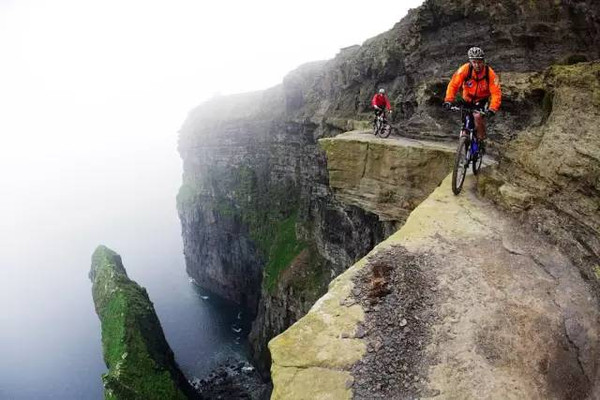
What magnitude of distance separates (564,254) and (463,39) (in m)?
19.7

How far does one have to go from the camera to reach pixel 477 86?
13.5 m

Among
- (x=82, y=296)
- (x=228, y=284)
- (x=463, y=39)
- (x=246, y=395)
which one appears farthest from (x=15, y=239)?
(x=463, y=39)

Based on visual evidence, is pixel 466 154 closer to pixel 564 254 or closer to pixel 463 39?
pixel 564 254

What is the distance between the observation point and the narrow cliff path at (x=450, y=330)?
741 centimetres

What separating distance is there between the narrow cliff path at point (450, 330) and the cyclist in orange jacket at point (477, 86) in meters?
4.68

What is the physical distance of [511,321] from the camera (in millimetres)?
8398

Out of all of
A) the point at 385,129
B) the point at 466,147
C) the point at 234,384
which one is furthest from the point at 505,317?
the point at 234,384

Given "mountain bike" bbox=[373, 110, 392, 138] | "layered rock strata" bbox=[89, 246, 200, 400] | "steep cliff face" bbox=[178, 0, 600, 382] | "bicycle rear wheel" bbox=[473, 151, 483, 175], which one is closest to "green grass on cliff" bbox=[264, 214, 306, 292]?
"steep cliff face" bbox=[178, 0, 600, 382]

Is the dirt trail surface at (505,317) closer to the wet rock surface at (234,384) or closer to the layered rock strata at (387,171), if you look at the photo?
the layered rock strata at (387,171)

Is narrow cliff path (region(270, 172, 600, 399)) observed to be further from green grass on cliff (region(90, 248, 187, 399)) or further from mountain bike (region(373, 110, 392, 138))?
green grass on cliff (region(90, 248, 187, 399))

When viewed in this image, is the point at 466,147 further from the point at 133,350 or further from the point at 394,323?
the point at 133,350

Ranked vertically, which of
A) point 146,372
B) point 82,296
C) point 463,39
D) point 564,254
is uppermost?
point 463,39

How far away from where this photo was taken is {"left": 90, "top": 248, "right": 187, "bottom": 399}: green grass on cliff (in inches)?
1379

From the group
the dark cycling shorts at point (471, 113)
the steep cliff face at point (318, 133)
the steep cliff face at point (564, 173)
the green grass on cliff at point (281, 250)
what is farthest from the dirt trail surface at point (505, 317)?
the green grass on cliff at point (281, 250)
